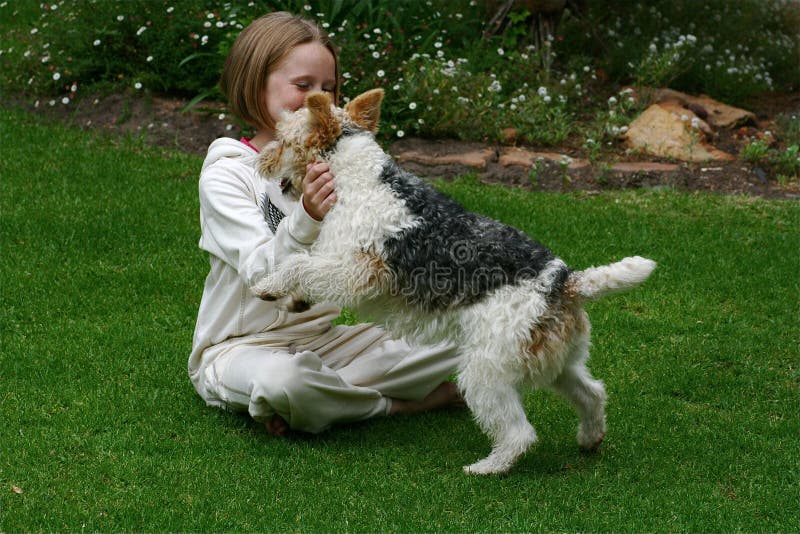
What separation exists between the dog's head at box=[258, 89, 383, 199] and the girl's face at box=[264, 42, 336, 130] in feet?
1.61

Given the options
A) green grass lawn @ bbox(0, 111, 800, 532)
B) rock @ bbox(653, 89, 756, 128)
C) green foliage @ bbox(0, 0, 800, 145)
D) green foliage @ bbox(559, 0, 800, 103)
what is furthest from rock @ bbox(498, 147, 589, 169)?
green foliage @ bbox(559, 0, 800, 103)

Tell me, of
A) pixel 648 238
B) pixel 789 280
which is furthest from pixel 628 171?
pixel 789 280

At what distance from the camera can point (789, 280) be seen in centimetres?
666

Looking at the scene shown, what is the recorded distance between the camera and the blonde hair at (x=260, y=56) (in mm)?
4465

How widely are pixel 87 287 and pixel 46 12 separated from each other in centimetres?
633

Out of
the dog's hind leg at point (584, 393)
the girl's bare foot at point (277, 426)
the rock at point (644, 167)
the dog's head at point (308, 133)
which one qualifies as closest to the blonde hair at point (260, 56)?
the dog's head at point (308, 133)

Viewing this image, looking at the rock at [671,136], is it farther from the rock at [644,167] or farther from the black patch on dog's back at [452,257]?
the black patch on dog's back at [452,257]

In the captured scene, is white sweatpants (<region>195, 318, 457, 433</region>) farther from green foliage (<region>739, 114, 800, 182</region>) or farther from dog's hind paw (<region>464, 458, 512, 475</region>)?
green foliage (<region>739, 114, 800, 182</region>)

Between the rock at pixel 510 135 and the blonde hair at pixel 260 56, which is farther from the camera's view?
the rock at pixel 510 135

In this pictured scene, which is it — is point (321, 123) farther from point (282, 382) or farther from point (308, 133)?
point (282, 382)

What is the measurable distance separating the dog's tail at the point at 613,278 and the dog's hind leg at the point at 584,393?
0.92ft

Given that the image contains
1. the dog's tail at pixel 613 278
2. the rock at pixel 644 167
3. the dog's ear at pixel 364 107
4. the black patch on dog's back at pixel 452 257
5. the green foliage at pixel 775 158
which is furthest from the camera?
the green foliage at pixel 775 158

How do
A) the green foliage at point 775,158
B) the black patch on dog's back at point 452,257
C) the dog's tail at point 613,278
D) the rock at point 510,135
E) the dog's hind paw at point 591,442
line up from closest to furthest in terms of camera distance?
the dog's tail at point 613,278 → the black patch on dog's back at point 452,257 → the dog's hind paw at point 591,442 → the green foliage at point 775,158 → the rock at point 510,135

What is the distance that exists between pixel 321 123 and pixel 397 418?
1.75m
